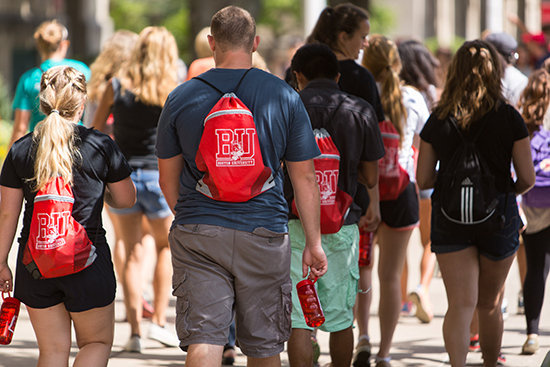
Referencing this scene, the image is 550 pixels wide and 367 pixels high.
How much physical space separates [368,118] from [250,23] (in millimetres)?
1102

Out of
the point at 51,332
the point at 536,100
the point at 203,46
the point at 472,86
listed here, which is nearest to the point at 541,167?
the point at 536,100

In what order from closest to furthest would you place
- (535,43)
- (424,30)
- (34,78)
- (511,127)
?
(511,127), (34,78), (535,43), (424,30)

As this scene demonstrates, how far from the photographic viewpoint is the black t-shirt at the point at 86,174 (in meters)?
3.41

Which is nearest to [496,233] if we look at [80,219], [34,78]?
[80,219]

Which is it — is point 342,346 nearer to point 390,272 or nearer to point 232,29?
point 390,272

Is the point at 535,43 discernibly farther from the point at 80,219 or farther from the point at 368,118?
the point at 80,219

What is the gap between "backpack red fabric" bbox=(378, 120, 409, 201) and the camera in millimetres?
4871

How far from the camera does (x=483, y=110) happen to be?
408 centimetres

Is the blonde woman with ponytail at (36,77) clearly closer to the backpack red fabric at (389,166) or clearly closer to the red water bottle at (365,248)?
the backpack red fabric at (389,166)

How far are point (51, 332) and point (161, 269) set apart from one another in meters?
2.02

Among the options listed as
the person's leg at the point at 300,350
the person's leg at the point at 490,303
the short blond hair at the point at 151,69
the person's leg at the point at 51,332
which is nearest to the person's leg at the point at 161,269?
the short blond hair at the point at 151,69

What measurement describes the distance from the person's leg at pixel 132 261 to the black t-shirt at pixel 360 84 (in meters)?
1.78

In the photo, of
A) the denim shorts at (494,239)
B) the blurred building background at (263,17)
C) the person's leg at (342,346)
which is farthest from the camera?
the blurred building background at (263,17)

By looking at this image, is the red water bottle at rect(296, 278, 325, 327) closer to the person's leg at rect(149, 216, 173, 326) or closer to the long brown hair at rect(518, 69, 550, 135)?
the person's leg at rect(149, 216, 173, 326)
